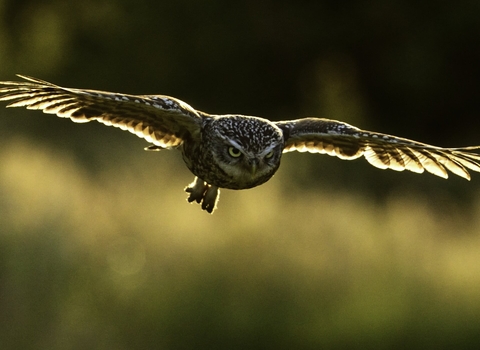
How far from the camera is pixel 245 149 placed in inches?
167

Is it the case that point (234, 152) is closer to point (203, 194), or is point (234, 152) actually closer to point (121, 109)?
point (121, 109)

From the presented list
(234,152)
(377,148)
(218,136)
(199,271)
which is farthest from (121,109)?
(199,271)

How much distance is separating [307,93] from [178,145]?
25.2ft

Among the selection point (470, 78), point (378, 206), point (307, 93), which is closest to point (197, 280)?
point (378, 206)

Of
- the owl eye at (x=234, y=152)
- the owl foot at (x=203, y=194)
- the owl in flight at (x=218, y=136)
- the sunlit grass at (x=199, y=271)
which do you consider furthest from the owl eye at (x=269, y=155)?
the sunlit grass at (x=199, y=271)

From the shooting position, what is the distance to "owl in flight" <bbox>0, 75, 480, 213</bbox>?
4238 mm

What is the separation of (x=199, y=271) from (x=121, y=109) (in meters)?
1.67

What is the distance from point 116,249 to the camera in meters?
5.98

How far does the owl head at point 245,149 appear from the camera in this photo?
4.25 metres

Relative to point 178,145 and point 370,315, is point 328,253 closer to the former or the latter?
point 370,315

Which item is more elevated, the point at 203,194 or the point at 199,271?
the point at 203,194

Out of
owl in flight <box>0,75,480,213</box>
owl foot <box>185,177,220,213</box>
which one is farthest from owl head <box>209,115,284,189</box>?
owl foot <box>185,177,220,213</box>

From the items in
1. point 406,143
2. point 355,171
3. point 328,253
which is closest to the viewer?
point 406,143

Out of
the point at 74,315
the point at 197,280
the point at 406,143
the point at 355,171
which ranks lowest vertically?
the point at 74,315
